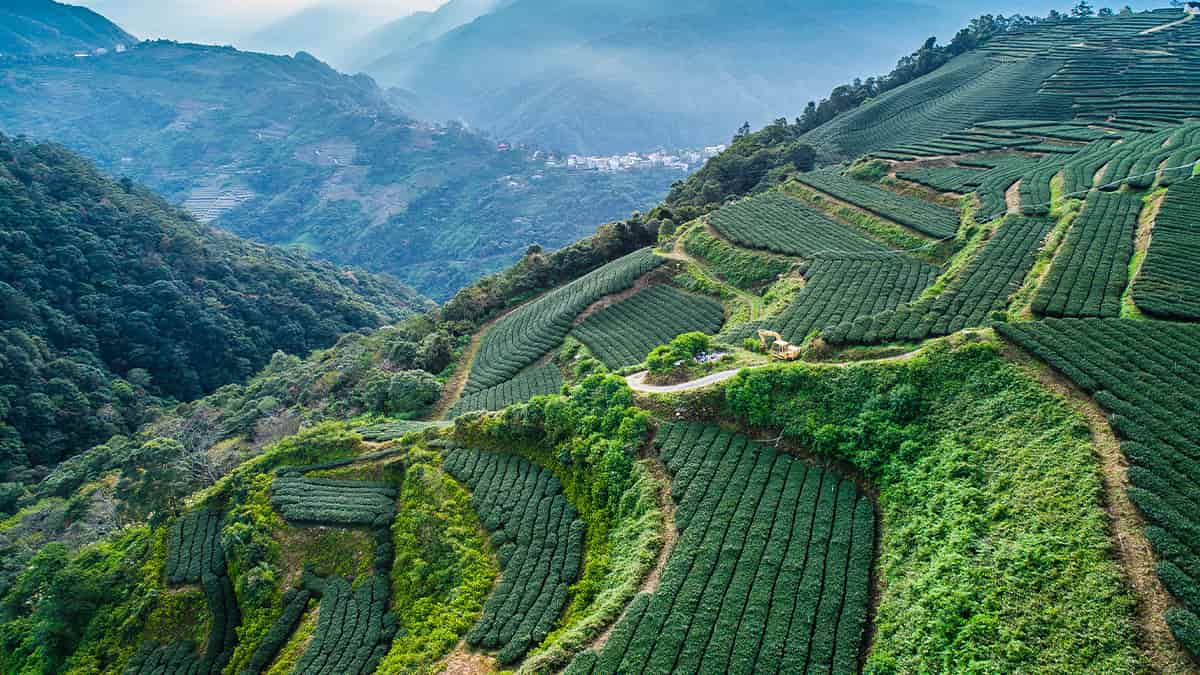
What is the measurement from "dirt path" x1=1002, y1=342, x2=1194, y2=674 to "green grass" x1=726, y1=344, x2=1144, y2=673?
1.09 feet

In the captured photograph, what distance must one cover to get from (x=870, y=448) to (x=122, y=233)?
108286 millimetres

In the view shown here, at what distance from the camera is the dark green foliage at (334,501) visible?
38875mm

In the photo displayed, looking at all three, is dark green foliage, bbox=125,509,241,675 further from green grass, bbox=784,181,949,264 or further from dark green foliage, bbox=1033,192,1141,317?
green grass, bbox=784,181,949,264

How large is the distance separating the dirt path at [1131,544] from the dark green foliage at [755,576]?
25.7 feet

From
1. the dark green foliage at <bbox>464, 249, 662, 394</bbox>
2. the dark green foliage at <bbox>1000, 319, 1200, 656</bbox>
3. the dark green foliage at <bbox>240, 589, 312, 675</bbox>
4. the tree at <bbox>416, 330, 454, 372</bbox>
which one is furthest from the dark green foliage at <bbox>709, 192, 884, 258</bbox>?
the dark green foliage at <bbox>240, 589, 312, 675</bbox>

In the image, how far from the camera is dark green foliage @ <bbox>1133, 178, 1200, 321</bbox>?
30.7m

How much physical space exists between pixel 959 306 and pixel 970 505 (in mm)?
16886

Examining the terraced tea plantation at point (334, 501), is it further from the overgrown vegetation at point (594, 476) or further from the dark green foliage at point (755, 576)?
the dark green foliage at point (755, 576)

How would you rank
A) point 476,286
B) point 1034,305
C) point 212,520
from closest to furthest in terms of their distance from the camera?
point 1034,305 < point 212,520 < point 476,286

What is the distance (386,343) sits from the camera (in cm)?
7094

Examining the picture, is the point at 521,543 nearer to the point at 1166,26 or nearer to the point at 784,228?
the point at 784,228

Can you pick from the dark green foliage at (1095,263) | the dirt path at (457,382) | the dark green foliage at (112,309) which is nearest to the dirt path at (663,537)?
the dark green foliage at (1095,263)

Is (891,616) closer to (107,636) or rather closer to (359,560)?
(359,560)

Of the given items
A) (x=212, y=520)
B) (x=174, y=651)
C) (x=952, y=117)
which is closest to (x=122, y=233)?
(x=212, y=520)
